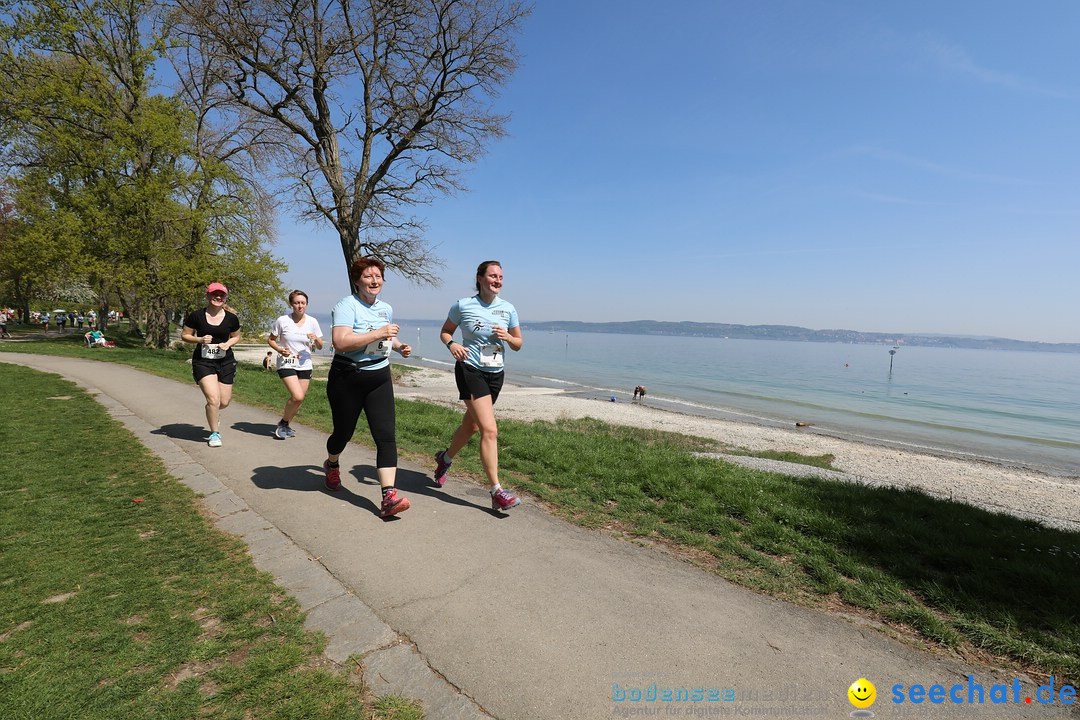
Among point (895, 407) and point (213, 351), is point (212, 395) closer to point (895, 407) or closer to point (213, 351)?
point (213, 351)

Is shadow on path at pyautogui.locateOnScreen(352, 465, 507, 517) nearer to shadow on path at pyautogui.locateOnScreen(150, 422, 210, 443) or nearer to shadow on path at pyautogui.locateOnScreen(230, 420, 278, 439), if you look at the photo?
shadow on path at pyautogui.locateOnScreen(230, 420, 278, 439)

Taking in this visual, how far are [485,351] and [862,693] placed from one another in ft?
11.0

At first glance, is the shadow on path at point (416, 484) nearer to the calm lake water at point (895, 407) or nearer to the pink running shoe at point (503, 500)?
the pink running shoe at point (503, 500)

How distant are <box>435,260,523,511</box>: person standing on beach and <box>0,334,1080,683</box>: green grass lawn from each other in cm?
88

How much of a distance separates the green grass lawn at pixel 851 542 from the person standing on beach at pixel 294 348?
2047mm

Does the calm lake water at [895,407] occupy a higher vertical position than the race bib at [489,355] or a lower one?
lower

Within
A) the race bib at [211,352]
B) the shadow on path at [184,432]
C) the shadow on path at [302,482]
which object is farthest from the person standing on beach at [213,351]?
the shadow on path at [302,482]

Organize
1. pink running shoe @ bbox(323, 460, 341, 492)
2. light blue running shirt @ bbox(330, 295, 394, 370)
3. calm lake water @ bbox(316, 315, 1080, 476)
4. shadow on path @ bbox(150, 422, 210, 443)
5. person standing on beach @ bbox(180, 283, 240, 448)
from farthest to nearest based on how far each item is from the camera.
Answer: calm lake water @ bbox(316, 315, 1080, 476)
shadow on path @ bbox(150, 422, 210, 443)
person standing on beach @ bbox(180, 283, 240, 448)
pink running shoe @ bbox(323, 460, 341, 492)
light blue running shirt @ bbox(330, 295, 394, 370)

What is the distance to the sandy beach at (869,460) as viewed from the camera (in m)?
9.78

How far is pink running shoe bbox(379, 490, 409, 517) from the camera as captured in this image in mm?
4105

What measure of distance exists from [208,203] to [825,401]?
114 ft

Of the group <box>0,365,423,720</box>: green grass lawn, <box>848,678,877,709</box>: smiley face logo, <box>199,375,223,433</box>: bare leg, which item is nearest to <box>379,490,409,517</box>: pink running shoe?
<box>0,365,423,720</box>: green grass lawn

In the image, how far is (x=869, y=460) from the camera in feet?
45.3

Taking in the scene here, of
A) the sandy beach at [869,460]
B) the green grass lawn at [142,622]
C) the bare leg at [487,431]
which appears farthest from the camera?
the sandy beach at [869,460]
